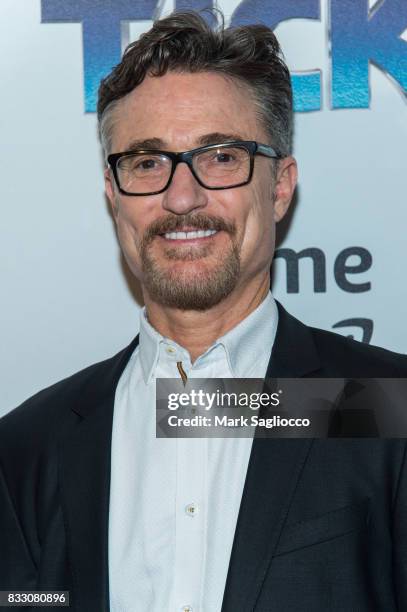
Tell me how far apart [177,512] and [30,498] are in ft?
1.18

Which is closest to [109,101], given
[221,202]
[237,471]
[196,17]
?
[196,17]

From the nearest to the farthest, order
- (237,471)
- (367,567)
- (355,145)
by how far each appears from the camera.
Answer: (367,567) < (237,471) < (355,145)

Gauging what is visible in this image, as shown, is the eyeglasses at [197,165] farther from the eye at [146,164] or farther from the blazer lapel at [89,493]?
the blazer lapel at [89,493]

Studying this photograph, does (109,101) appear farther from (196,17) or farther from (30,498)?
(30,498)

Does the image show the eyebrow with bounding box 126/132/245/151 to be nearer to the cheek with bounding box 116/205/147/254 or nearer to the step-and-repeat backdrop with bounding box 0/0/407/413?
Answer: the cheek with bounding box 116/205/147/254

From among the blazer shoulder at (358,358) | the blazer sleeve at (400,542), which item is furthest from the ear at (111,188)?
the blazer sleeve at (400,542)

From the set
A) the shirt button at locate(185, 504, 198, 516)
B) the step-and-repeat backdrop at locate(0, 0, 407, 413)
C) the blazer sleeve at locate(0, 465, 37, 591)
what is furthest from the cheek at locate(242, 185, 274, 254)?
the blazer sleeve at locate(0, 465, 37, 591)

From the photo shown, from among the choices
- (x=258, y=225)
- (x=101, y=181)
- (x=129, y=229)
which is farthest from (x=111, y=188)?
(x=258, y=225)

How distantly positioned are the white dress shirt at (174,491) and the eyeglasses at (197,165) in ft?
1.02

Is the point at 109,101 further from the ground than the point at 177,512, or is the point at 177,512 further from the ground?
the point at 109,101

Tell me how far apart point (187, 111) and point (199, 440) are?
2.29ft

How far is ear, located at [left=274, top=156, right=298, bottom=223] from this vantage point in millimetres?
1891

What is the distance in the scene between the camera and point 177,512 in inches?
63.7

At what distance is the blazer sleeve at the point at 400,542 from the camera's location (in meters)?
1.53
